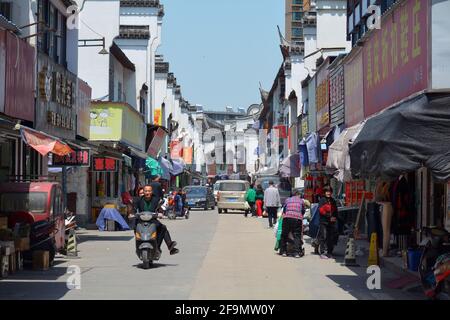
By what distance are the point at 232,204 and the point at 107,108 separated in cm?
1311

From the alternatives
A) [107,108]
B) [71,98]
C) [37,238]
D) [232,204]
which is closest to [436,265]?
[37,238]

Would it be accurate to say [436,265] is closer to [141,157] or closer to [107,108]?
[107,108]

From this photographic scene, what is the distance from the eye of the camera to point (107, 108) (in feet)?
121

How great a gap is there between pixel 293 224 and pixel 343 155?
4.17 metres

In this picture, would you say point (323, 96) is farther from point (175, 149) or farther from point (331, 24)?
point (175, 149)

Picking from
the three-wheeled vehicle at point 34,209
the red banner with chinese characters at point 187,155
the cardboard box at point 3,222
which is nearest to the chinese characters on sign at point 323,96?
the three-wheeled vehicle at point 34,209

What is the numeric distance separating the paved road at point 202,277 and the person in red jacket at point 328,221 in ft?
1.51

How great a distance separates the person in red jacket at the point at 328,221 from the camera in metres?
19.7

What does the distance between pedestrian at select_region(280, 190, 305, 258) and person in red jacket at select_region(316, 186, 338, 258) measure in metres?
0.57

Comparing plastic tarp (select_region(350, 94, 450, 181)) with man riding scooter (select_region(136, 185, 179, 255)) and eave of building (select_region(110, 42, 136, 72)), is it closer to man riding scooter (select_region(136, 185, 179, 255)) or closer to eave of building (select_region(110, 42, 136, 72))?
man riding scooter (select_region(136, 185, 179, 255))

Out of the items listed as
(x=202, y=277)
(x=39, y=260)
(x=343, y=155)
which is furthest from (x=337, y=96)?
(x=39, y=260)

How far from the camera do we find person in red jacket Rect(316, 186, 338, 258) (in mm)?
A: 19703

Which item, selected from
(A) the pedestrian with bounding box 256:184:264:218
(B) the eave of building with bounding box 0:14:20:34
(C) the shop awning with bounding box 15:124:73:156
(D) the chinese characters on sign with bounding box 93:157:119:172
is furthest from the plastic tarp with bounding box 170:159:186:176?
(C) the shop awning with bounding box 15:124:73:156

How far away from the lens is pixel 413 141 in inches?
434
